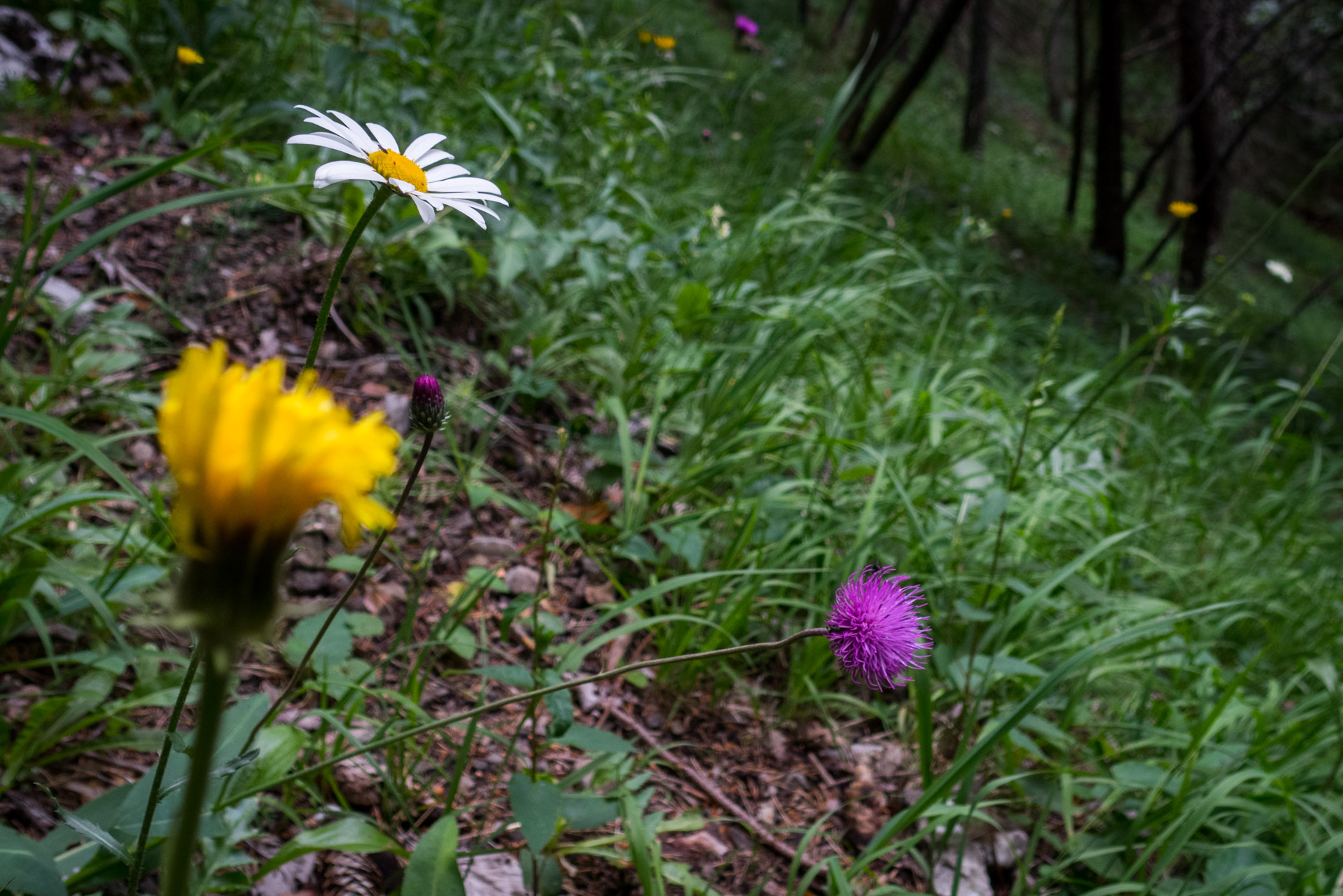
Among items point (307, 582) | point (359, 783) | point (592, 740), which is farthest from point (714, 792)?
point (307, 582)

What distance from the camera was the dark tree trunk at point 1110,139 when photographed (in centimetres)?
572

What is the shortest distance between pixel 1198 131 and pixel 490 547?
21.0 feet

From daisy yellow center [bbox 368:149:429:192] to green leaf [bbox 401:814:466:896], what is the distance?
0.58 m

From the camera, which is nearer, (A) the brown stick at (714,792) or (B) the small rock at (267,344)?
(A) the brown stick at (714,792)

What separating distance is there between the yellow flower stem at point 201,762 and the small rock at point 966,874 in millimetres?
1066

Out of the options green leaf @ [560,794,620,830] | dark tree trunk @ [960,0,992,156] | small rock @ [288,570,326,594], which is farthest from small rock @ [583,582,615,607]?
dark tree trunk @ [960,0,992,156]

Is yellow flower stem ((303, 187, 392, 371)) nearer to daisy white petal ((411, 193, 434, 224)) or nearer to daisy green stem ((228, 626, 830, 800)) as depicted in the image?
daisy white petal ((411, 193, 434, 224))

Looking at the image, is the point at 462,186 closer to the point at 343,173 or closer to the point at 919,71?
the point at 343,173

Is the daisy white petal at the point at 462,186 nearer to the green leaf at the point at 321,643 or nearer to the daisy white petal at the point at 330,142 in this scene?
the daisy white petal at the point at 330,142

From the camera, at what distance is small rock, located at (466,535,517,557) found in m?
1.47

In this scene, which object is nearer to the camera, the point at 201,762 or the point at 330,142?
the point at 201,762

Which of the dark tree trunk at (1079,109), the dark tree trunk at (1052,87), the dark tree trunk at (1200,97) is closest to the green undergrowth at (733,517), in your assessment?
the dark tree trunk at (1200,97)

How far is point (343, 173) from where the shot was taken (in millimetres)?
595

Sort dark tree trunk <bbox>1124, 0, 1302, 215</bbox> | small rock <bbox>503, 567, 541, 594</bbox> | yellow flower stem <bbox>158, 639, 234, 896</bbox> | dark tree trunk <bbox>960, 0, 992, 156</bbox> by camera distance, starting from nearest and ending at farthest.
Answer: yellow flower stem <bbox>158, 639, 234, 896</bbox> < small rock <bbox>503, 567, 541, 594</bbox> < dark tree trunk <bbox>1124, 0, 1302, 215</bbox> < dark tree trunk <bbox>960, 0, 992, 156</bbox>
